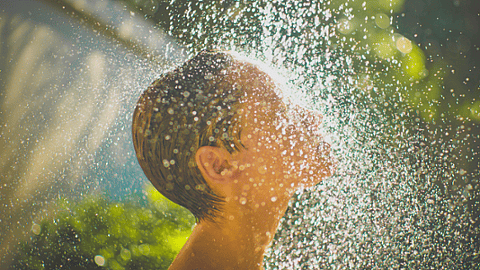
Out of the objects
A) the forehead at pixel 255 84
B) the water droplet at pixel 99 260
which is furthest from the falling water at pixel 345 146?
the forehead at pixel 255 84

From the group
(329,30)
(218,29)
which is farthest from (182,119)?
(329,30)

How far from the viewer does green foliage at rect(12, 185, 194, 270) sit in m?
1.00

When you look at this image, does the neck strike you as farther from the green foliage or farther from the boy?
Answer: the green foliage

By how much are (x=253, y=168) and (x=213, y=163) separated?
0.05 meters

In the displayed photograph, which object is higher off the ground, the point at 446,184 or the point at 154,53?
the point at 446,184

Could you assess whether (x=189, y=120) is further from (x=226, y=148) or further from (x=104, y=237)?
(x=104, y=237)

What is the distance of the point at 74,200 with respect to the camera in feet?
3.29

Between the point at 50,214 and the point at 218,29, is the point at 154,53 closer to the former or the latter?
the point at 218,29

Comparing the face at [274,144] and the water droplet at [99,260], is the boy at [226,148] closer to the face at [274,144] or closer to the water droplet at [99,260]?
the face at [274,144]

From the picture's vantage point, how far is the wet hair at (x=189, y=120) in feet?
1.21

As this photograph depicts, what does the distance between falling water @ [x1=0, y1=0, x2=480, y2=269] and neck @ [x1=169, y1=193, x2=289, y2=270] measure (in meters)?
0.50

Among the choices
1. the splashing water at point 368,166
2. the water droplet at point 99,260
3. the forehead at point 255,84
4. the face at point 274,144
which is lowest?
the water droplet at point 99,260

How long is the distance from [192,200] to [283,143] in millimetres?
155

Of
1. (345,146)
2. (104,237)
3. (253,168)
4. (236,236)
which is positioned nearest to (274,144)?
(253,168)
